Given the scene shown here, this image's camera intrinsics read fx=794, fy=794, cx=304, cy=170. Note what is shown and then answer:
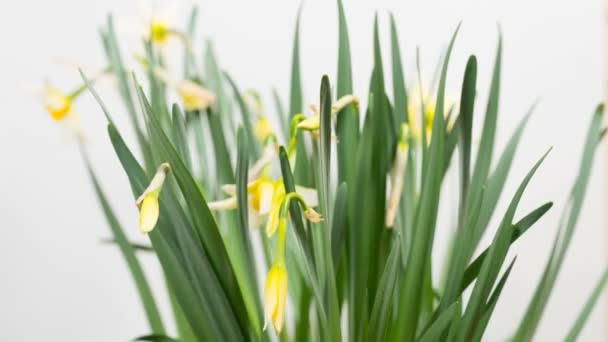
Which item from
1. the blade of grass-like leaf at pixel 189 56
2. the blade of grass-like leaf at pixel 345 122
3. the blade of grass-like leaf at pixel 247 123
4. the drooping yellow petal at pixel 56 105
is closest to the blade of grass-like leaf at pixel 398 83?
the blade of grass-like leaf at pixel 345 122

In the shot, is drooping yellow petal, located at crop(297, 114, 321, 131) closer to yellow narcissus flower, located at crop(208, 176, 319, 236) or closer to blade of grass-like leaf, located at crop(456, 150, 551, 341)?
yellow narcissus flower, located at crop(208, 176, 319, 236)

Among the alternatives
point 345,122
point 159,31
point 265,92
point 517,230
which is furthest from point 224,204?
point 265,92

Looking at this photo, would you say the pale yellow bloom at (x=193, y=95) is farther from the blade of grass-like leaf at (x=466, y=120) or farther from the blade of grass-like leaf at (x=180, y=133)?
the blade of grass-like leaf at (x=466, y=120)

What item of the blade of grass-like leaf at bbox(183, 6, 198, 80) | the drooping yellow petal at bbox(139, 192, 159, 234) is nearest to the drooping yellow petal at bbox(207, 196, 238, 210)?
the drooping yellow petal at bbox(139, 192, 159, 234)

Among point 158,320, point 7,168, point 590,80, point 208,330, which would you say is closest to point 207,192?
point 158,320

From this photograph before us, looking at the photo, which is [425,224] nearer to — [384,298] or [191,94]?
[384,298]

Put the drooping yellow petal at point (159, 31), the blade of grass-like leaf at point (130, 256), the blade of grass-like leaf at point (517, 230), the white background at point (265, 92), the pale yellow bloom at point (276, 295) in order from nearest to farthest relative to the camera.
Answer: the pale yellow bloom at point (276, 295) < the blade of grass-like leaf at point (517, 230) < the blade of grass-like leaf at point (130, 256) < the drooping yellow petal at point (159, 31) < the white background at point (265, 92)
